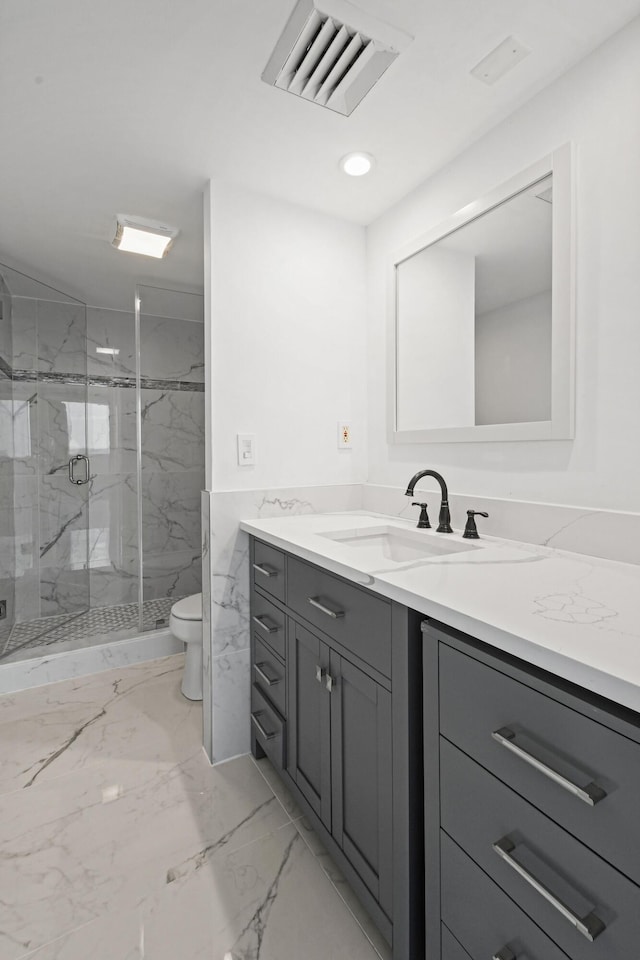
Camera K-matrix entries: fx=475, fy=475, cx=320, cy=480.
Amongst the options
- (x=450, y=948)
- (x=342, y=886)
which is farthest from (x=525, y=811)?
(x=342, y=886)

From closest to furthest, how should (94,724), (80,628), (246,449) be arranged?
(246,449)
(94,724)
(80,628)

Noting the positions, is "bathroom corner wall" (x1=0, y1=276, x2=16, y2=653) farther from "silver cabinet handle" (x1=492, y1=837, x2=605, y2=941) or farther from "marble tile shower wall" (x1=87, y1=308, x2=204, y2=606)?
"silver cabinet handle" (x1=492, y1=837, x2=605, y2=941)

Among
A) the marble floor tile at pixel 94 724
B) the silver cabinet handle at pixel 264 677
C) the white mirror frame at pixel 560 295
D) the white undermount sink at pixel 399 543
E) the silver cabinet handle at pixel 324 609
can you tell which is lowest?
the marble floor tile at pixel 94 724

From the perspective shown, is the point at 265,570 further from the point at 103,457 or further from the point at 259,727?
the point at 103,457

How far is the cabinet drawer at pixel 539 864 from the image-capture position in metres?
0.59

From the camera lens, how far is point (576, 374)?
131cm

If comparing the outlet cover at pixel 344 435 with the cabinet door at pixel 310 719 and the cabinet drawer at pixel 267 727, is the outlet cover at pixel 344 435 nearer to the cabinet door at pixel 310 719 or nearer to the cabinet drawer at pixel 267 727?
the cabinet door at pixel 310 719

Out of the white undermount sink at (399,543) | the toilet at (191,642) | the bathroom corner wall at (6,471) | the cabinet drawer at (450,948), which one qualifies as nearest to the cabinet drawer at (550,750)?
the cabinet drawer at (450,948)

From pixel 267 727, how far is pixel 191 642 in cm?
71

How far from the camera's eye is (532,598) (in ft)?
2.90

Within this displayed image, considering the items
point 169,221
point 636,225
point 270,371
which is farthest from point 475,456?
point 169,221

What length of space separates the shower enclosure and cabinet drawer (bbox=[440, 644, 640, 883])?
240 centimetres

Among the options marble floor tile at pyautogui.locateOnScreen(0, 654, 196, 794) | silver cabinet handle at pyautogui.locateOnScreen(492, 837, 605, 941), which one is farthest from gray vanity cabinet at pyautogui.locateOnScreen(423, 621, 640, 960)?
marble floor tile at pyautogui.locateOnScreen(0, 654, 196, 794)

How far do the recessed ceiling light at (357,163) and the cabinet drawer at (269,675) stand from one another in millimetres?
1767
